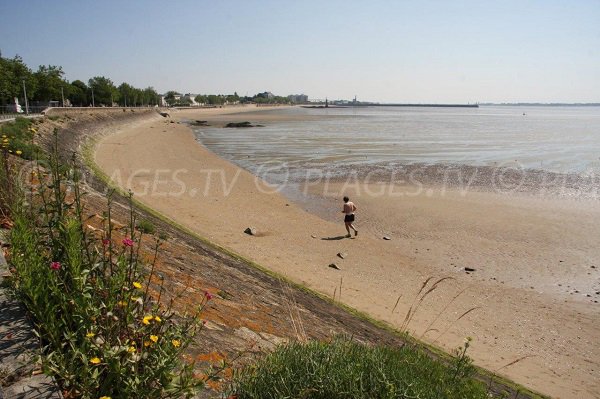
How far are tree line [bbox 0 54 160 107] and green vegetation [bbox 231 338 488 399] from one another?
2017 inches

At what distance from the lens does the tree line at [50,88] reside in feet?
162

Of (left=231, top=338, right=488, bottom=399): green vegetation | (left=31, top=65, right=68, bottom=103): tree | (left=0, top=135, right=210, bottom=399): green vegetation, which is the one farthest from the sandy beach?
(left=31, top=65, right=68, bottom=103): tree

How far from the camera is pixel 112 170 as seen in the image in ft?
79.3

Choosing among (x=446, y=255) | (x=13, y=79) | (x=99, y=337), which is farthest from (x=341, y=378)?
(x=13, y=79)

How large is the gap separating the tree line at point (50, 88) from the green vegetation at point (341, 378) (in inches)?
2017

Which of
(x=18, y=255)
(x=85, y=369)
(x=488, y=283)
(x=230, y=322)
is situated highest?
(x=18, y=255)

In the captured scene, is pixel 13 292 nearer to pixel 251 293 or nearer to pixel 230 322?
pixel 230 322

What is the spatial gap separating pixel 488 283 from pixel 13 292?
36.4 ft

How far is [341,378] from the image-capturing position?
10.4ft

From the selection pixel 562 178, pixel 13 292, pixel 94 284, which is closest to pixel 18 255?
pixel 13 292

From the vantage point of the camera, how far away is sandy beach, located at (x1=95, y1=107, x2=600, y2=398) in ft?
27.7

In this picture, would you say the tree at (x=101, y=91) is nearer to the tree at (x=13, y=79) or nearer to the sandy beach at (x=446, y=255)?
the tree at (x=13, y=79)

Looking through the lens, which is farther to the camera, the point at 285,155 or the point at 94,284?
the point at 285,155

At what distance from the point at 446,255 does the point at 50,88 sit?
6956 cm
